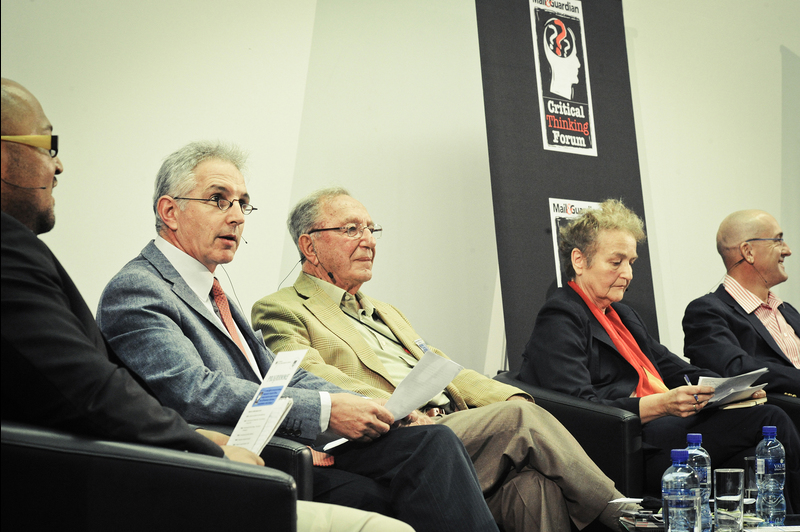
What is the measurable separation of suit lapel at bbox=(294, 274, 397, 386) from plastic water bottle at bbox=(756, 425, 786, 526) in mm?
1262

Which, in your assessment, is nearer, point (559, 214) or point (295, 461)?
point (295, 461)

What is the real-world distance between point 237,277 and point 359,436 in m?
1.54

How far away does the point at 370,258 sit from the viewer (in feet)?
9.40

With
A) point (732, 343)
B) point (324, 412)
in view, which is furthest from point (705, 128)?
point (324, 412)

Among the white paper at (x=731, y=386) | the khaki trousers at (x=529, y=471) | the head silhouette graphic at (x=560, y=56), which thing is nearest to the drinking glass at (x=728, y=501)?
the khaki trousers at (x=529, y=471)

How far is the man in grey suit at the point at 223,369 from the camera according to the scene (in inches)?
73.0

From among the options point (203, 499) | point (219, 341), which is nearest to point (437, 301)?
point (219, 341)

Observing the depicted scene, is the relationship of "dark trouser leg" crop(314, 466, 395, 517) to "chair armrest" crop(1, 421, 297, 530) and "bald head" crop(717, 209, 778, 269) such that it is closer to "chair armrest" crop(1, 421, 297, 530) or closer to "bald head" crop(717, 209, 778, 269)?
"chair armrest" crop(1, 421, 297, 530)

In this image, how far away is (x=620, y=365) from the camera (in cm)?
306

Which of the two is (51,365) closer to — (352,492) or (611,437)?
(352,492)

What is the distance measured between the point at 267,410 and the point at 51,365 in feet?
1.80

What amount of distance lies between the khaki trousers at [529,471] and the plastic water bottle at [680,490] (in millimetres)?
223

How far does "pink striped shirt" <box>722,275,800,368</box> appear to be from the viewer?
3646mm

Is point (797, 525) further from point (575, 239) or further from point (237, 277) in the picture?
point (237, 277)
